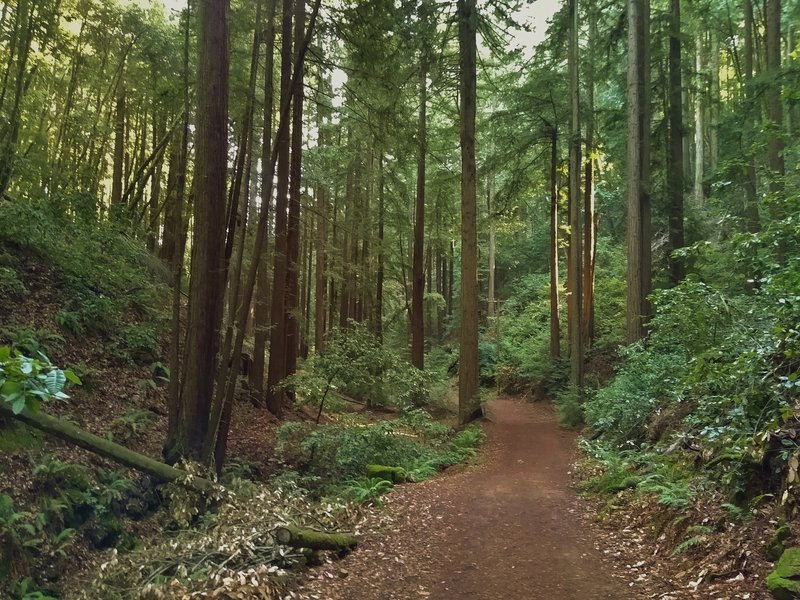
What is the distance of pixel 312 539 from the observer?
17.0 feet

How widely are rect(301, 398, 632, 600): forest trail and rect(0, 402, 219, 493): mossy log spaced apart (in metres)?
2.54

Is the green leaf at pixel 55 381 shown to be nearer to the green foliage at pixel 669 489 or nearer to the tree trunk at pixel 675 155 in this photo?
the green foliage at pixel 669 489

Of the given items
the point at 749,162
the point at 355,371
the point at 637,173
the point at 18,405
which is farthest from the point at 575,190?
the point at 18,405

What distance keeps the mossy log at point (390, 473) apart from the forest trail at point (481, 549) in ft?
1.36

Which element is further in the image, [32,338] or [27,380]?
[32,338]

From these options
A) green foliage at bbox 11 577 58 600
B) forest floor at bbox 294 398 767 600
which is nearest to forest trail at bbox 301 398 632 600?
forest floor at bbox 294 398 767 600

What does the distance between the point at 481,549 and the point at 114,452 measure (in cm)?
465

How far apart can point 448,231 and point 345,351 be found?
12.5 m

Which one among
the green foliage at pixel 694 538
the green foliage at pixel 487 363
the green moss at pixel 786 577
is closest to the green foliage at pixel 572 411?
the green foliage at pixel 487 363

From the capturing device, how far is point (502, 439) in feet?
39.5

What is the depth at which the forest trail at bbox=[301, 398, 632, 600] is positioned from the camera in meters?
4.56

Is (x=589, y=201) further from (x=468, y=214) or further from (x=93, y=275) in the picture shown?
(x=93, y=275)

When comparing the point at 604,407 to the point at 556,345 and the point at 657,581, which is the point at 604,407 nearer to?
the point at 657,581

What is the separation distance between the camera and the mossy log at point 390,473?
8.43 metres
